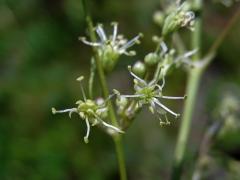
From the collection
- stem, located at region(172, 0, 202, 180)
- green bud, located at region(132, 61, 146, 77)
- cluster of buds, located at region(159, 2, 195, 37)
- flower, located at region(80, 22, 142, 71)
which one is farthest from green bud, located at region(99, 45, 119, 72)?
stem, located at region(172, 0, 202, 180)

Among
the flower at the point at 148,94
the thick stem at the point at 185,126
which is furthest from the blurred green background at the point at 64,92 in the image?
the flower at the point at 148,94

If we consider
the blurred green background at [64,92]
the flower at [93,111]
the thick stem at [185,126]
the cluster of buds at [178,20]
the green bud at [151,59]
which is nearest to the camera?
the flower at [93,111]

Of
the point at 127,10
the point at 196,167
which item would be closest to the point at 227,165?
the point at 196,167

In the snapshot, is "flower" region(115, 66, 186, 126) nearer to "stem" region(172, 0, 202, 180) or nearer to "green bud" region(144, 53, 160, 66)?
"green bud" region(144, 53, 160, 66)

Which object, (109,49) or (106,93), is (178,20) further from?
(106,93)

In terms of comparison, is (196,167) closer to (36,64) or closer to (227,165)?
(227,165)

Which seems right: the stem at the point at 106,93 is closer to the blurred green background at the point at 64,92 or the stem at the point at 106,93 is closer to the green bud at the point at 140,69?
the green bud at the point at 140,69

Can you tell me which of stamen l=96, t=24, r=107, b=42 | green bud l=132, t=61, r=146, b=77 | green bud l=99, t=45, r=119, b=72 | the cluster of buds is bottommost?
green bud l=132, t=61, r=146, b=77

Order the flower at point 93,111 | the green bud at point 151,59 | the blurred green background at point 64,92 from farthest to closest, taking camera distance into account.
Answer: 1. the blurred green background at point 64,92
2. the green bud at point 151,59
3. the flower at point 93,111

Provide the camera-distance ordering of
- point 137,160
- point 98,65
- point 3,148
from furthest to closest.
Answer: point 137,160 < point 3,148 < point 98,65
